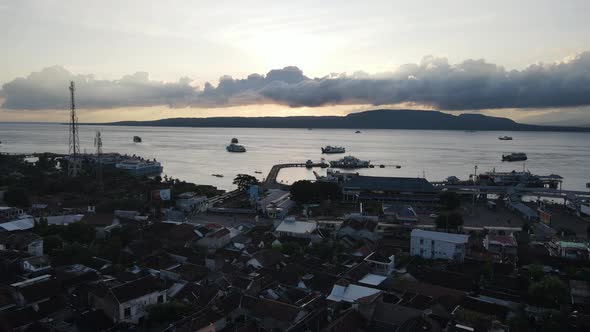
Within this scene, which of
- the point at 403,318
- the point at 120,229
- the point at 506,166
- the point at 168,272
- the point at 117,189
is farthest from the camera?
the point at 506,166

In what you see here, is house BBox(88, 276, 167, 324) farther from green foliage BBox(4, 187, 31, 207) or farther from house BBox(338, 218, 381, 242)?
green foliage BBox(4, 187, 31, 207)

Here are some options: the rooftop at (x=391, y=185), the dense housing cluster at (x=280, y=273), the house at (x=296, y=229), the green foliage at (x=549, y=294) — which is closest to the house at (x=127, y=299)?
the dense housing cluster at (x=280, y=273)

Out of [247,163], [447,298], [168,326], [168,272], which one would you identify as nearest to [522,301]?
[447,298]

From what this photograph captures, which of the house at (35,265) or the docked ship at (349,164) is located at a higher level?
the house at (35,265)

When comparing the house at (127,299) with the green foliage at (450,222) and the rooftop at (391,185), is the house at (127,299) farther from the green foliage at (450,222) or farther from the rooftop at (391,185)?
the rooftop at (391,185)

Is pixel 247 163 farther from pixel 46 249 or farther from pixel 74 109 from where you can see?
pixel 46 249

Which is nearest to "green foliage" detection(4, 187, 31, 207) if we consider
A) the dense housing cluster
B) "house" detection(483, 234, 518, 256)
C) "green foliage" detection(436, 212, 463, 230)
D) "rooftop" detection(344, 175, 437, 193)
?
the dense housing cluster

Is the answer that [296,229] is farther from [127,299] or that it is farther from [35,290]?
[35,290]
